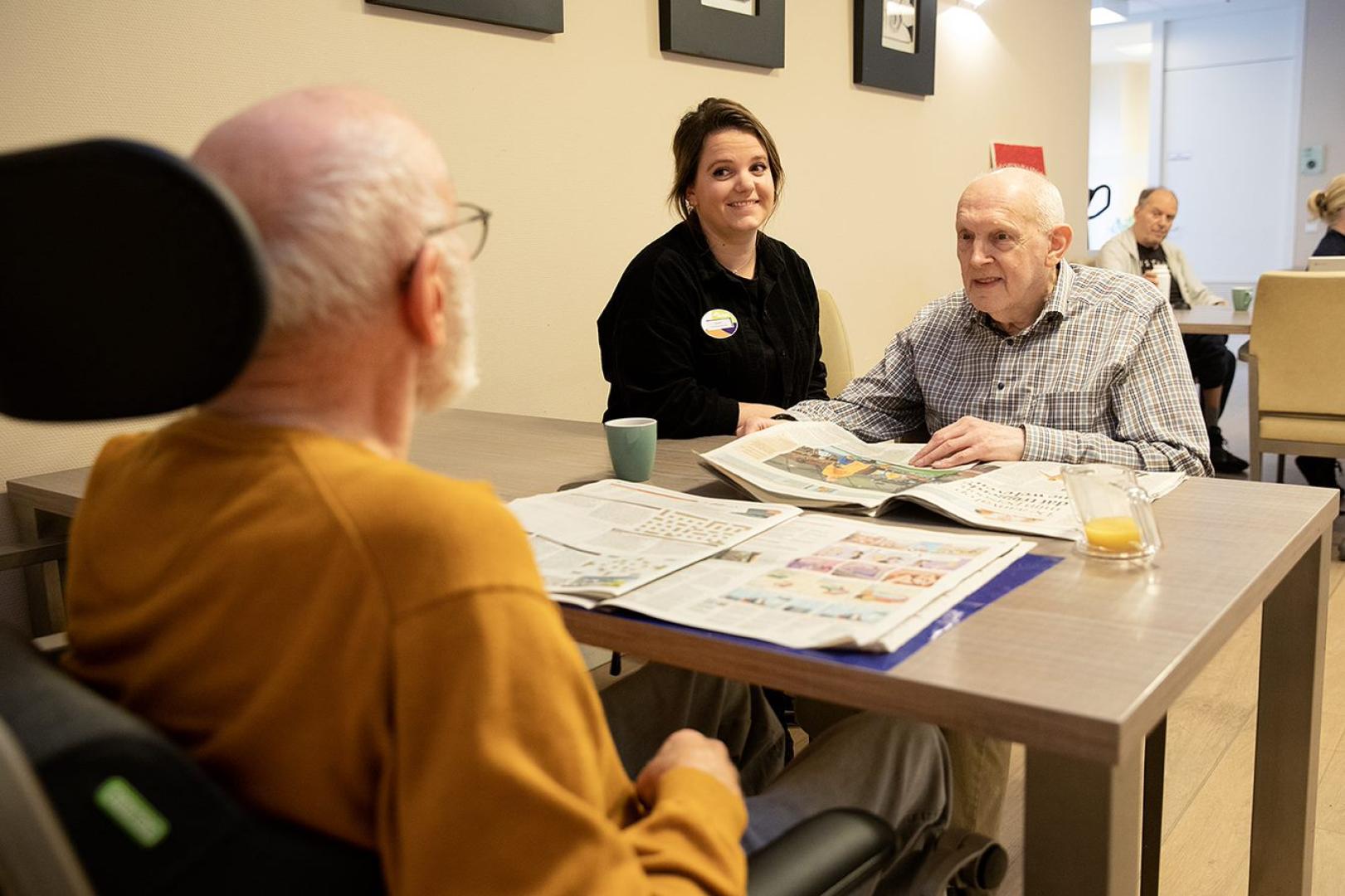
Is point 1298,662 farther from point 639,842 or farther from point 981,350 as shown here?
point 639,842

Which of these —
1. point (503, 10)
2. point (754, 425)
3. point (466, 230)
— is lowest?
point (754, 425)

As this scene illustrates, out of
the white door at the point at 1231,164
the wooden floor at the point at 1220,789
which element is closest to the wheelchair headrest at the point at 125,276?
the wooden floor at the point at 1220,789

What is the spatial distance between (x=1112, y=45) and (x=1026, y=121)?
519cm

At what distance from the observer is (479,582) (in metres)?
0.61

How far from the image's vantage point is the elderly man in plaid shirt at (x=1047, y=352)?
190 cm

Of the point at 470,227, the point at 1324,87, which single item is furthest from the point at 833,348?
the point at 1324,87

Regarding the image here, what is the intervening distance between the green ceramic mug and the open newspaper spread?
16 centimetres

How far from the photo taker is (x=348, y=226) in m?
0.65

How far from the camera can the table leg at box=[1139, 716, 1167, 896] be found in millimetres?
1605

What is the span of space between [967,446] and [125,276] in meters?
1.33

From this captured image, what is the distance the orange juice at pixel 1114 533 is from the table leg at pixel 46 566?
1.48m

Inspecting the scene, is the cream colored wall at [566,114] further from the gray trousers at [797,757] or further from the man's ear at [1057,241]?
the man's ear at [1057,241]

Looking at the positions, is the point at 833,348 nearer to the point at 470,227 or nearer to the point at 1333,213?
the point at 470,227

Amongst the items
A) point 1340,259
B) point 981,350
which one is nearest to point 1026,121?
point 1340,259
